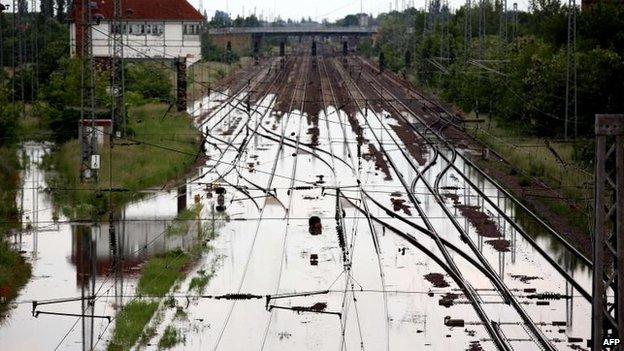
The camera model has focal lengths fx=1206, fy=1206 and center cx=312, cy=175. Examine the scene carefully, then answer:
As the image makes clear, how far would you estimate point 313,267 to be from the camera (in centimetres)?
2447

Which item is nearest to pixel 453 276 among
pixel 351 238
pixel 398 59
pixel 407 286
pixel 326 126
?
pixel 407 286

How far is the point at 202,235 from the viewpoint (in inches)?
1091

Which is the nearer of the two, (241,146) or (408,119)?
(241,146)

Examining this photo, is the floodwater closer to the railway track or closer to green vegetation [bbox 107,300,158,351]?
the railway track

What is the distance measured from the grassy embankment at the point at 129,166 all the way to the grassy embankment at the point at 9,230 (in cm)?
117

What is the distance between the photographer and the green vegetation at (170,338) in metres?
18.5

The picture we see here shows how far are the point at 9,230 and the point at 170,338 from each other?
1036cm

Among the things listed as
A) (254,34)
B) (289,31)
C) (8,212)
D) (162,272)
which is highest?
(289,31)

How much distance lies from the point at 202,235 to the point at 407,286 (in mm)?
6544

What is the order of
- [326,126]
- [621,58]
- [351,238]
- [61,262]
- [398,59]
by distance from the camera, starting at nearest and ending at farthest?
[61,262], [351,238], [621,58], [326,126], [398,59]

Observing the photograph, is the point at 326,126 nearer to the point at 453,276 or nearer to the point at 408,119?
the point at 408,119

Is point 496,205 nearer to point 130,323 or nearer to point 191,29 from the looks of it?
point 130,323

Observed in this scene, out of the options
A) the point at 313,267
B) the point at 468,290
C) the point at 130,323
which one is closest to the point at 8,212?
the point at 313,267

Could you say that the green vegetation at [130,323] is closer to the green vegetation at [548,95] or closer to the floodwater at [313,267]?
the floodwater at [313,267]
